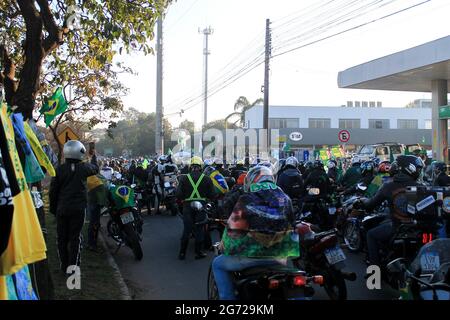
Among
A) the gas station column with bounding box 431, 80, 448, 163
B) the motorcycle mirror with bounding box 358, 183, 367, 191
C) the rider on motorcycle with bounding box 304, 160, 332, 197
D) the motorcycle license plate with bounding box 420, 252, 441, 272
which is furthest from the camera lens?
the gas station column with bounding box 431, 80, 448, 163

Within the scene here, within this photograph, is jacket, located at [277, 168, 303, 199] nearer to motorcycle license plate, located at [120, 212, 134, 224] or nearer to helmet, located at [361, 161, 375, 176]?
helmet, located at [361, 161, 375, 176]

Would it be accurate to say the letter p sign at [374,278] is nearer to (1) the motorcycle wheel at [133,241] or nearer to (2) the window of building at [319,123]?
(1) the motorcycle wheel at [133,241]

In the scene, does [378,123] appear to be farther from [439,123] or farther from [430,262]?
[430,262]

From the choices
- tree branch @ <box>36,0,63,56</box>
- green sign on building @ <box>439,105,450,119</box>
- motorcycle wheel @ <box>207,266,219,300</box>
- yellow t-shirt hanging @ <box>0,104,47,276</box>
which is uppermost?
green sign on building @ <box>439,105,450,119</box>

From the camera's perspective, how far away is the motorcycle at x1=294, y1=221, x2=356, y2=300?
5566 millimetres

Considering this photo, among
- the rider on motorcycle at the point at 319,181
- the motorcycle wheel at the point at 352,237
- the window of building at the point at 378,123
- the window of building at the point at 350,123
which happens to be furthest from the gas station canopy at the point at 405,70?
the window of building at the point at 378,123

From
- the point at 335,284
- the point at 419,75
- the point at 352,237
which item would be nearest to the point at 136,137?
the point at 419,75

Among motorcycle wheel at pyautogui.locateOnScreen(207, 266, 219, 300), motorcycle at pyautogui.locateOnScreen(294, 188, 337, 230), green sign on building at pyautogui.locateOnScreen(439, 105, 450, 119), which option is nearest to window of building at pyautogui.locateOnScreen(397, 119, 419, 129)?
green sign on building at pyautogui.locateOnScreen(439, 105, 450, 119)

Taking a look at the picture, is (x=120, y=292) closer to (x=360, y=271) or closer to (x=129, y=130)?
(x=360, y=271)

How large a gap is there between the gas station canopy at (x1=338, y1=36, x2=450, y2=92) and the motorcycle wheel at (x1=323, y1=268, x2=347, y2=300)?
50.9ft

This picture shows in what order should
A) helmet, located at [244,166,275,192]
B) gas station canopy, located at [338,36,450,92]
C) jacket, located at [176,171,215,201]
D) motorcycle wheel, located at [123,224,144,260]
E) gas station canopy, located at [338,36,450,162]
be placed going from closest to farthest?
helmet, located at [244,166,275,192]
motorcycle wheel, located at [123,224,144,260]
jacket, located at [176,171,215,201]
gas station canopy, located at [338,36,450,92]
gas station canopy, located at [338,36,450,162]

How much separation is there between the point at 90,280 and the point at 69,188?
1.35m
